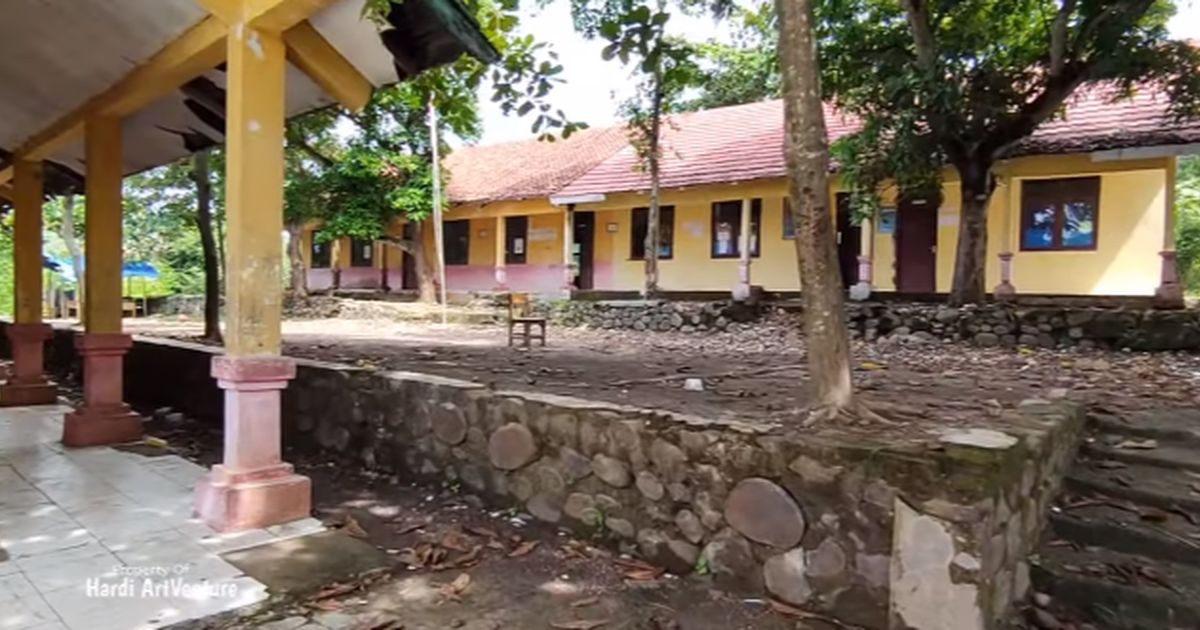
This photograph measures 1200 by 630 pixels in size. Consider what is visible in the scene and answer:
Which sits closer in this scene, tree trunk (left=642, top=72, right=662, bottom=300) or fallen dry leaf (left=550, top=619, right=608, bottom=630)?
fallen dry leaf (left=550, top=619, right=608, bottom=630)

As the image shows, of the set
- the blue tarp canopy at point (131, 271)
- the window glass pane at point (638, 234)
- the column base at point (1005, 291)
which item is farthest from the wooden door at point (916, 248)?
the blue tarp canopy at point (131, 271)

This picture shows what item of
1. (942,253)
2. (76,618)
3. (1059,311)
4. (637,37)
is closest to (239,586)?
(76,618)

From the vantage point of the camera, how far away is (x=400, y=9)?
3.93 meters

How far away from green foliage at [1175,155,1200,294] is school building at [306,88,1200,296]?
635 cm

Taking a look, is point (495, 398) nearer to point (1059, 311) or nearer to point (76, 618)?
point (76, 618)

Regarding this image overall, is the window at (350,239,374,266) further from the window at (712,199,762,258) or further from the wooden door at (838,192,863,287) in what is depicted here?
the wooden door at (838,192,863,287)

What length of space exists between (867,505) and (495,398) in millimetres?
2175

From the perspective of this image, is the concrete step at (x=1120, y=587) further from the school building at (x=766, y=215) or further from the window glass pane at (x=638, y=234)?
the window glass pane at (x=638, y=234)

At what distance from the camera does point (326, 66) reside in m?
4.34

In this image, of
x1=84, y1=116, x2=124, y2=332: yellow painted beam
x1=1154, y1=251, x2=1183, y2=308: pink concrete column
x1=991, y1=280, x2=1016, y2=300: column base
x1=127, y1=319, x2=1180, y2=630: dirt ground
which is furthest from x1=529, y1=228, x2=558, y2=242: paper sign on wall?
x1=84, y1=116, x2=124, y2=332: yellow painted beam

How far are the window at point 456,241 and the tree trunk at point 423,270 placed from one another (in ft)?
4.72

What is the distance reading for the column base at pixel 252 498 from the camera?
12.4ft

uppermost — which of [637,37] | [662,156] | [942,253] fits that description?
[662,156]

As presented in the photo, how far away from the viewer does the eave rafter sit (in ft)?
12.3
